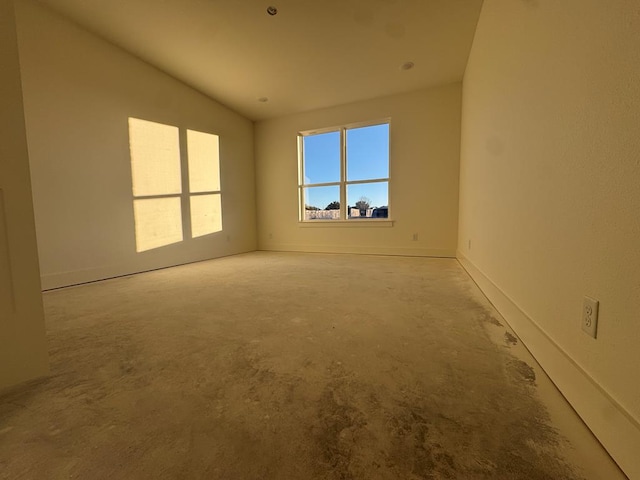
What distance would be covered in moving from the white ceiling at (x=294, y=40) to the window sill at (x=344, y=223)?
2040 mm

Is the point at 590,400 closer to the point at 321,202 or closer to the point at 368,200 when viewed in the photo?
the point at 368,200

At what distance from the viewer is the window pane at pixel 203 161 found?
429 centimetres

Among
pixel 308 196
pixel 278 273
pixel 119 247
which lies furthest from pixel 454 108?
pixel 119 247

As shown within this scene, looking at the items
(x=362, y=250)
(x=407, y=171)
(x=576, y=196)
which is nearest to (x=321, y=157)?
(x=407, y=171)

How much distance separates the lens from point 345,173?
4.91 metres

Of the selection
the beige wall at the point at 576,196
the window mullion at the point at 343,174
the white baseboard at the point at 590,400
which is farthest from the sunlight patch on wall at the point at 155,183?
the white baseboard at the point at 590,400

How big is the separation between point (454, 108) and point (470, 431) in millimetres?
4365

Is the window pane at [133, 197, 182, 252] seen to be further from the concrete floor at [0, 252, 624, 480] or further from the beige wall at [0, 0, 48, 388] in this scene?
the beige wall at [0, 0, 48, 388]

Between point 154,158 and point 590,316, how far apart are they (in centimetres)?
446

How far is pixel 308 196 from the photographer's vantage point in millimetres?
5309

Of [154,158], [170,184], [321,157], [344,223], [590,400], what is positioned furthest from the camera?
[321,157]

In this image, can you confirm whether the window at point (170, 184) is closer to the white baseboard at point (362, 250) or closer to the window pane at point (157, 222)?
the window pane at point (157, 222)

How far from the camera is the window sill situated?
4.64m

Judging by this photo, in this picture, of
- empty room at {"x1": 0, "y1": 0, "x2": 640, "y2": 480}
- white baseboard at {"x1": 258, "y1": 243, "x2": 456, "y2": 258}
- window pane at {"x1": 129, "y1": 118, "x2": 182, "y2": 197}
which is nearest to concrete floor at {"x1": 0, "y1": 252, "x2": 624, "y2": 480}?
empty room at {"x1": 0, "y1": 0, "x2": 640, "y2": 480}
